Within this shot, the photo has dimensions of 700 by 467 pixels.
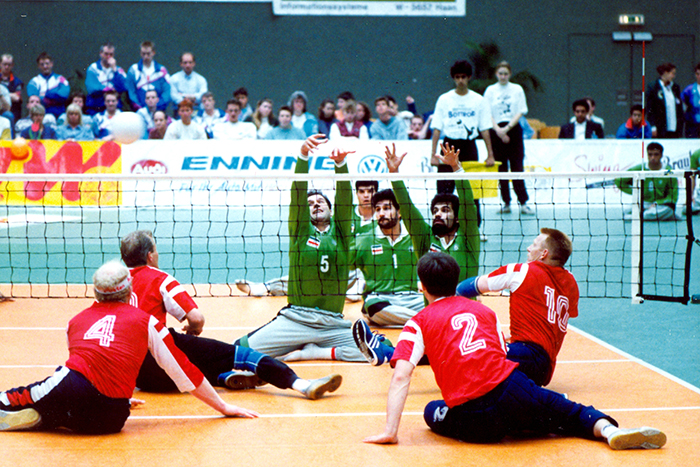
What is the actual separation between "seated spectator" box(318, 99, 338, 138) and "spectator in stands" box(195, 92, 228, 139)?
75.7 inches

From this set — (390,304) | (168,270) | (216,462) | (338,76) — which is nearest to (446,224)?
(390,304)

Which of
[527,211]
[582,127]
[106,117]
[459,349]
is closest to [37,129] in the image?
[106,117]

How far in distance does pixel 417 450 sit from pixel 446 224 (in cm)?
263

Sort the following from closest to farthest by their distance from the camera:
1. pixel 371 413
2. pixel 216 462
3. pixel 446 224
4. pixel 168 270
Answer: pixel 216 462, pixel 371 413, pixel 446 224, pixel 168 270

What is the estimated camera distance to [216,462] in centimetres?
355

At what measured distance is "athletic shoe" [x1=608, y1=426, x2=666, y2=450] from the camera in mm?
3617

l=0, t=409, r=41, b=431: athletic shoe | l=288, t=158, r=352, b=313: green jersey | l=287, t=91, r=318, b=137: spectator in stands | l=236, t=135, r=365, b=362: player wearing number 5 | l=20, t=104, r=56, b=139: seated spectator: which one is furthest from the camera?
l=287, t=91, r=318, b=137: spectator in stands

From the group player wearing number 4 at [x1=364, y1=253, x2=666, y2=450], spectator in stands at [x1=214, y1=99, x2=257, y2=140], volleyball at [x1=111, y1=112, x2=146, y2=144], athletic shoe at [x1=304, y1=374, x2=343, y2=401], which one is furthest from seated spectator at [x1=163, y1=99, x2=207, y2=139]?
player wearing number 4 at [x1=364, y1=253, x2=666, y2=450]

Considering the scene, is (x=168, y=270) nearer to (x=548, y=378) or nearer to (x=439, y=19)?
(x=548, y=378)

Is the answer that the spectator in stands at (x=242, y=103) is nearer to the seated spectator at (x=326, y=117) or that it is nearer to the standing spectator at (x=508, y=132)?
the seated spectator at (x=326, y=117)

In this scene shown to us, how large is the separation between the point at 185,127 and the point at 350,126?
311 cm

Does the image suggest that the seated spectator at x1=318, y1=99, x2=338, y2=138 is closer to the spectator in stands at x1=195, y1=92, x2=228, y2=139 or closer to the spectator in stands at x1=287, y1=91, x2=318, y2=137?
the spectator in stands at x1=287, y1=91, x2=318, y2=137

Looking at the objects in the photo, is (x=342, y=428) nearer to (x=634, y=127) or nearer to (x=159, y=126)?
(x=159, y=126)

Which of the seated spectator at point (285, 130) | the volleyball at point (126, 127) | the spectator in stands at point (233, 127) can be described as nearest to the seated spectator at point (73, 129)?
the volleyball at point (126, 127)
